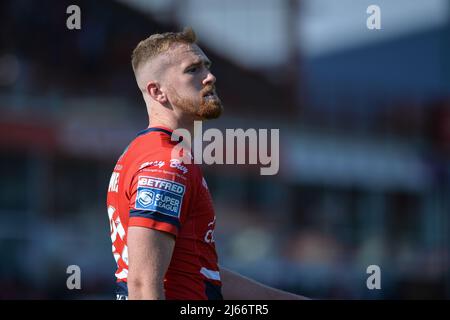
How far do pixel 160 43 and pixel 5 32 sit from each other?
20955mm

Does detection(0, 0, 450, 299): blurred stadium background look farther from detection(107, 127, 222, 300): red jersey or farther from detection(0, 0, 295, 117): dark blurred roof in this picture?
detection(107, 127, 222, 300): red jersey

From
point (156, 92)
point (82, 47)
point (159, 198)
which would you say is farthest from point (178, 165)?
point (82, 47)

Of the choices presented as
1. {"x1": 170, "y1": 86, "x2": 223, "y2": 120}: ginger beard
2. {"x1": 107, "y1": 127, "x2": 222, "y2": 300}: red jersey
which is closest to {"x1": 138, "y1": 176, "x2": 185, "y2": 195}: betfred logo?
{"x1": 107, "y1": 127, "x2": 222, "y2": 300}: red jersey

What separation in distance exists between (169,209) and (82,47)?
21.9 meters

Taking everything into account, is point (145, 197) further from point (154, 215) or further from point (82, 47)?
point (82, 47)

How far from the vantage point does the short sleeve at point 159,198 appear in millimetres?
4133

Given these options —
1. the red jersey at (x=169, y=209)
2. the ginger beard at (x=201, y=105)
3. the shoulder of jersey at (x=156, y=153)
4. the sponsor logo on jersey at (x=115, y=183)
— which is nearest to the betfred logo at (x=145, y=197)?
the red jersey at (x=169, y=209)

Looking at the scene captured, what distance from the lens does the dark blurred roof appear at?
24.3 metres

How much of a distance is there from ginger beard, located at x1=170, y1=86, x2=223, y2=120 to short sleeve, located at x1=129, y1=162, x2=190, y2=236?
0.47 meters

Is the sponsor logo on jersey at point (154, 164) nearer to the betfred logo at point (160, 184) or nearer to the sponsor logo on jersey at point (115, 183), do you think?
the betfred logo at point (160, 184)

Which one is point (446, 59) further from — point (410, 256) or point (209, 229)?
point (209, 229)

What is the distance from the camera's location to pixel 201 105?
4.64 meters
